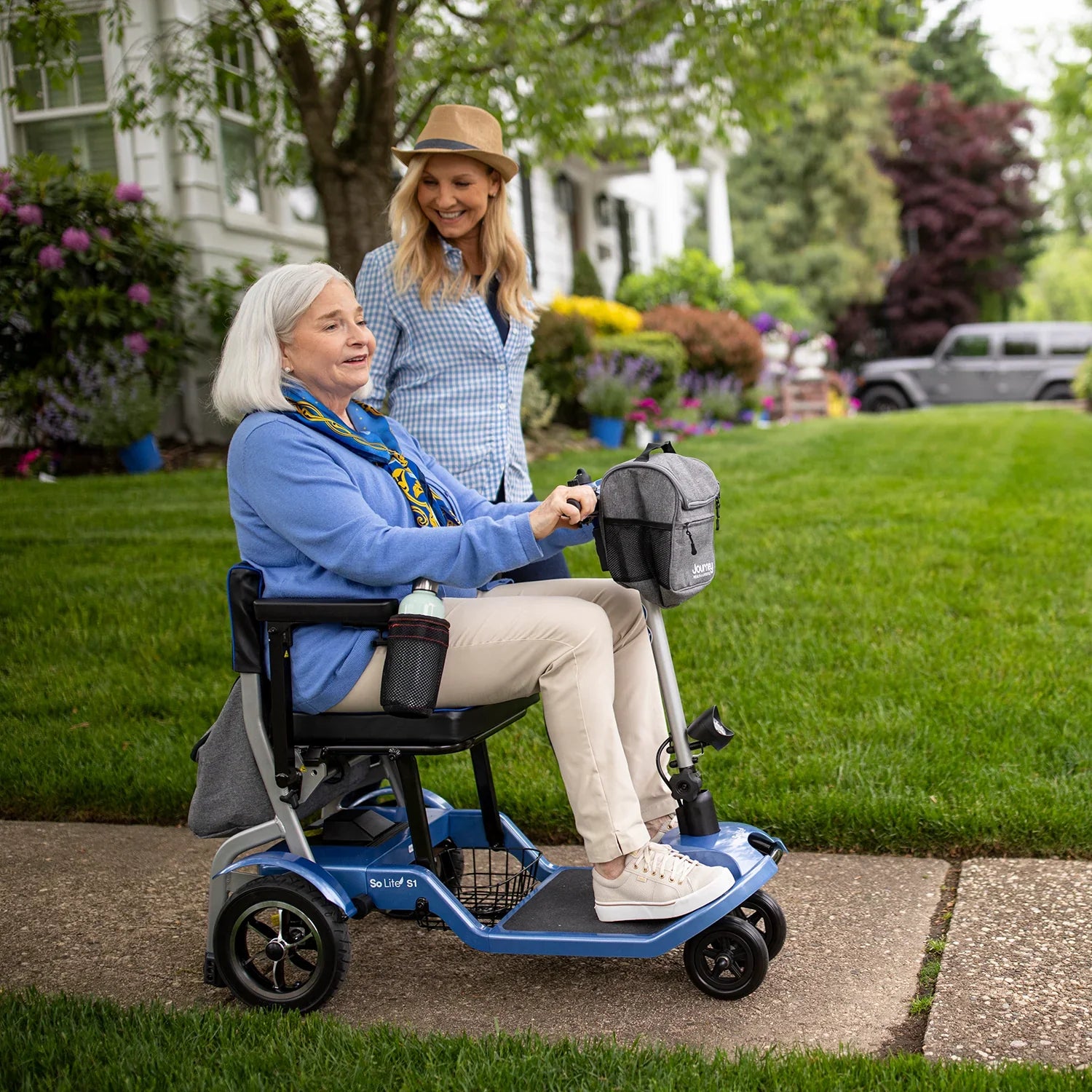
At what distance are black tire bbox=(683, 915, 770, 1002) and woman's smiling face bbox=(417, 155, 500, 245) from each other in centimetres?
188

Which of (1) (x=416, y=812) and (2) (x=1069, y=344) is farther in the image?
(2) (x=1069, y=344)

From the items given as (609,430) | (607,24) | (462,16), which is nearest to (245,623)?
(462,16)

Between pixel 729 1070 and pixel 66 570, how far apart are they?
4932 mm

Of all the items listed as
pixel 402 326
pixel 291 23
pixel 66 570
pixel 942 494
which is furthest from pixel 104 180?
pixel 402 326

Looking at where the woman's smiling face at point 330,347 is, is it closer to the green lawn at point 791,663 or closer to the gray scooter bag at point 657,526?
the gray scooter bag at point 657,526

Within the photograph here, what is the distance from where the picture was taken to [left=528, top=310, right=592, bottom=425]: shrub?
1252cm

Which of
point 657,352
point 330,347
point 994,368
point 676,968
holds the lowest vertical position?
point 676,968

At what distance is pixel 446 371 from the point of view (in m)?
3.51

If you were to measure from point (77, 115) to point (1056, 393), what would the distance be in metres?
17.8

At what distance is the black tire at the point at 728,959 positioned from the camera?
261 centimetres

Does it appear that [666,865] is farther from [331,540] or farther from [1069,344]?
[1069,344]

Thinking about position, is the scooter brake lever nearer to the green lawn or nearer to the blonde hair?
the blonde hair

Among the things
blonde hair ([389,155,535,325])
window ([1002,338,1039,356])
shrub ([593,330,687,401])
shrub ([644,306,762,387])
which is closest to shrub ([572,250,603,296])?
shrub ([644,306,762,387])

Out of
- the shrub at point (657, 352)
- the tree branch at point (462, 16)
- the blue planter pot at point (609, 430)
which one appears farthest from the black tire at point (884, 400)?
the tree branch at point (462, 16)
